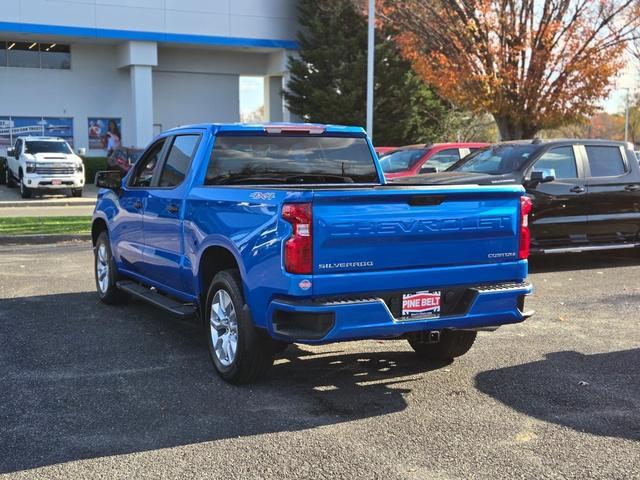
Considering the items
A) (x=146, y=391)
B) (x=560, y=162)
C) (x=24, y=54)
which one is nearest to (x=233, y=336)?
(x=146, y=391)

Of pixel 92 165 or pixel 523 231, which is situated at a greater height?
pixel 92 165

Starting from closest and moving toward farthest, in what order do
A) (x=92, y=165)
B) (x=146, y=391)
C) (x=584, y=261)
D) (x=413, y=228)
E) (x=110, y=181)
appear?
1. (x=413, y=228)
2. (x=146, y=391)
3. (x=110, y=181)
4. (x=584, y=261)
5. (x=92, y=165)

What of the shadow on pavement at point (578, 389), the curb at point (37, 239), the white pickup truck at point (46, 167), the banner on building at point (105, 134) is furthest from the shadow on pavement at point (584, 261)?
the banner on building at point (105, 134)

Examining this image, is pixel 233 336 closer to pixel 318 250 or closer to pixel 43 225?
pixel 318 250

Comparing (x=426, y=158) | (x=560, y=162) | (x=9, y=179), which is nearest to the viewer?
(x=560, y=162)

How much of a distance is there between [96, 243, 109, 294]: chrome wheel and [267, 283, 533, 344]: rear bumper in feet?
12.6

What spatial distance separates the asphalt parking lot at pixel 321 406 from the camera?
12.8ft

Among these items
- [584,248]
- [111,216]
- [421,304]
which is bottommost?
[584,248]

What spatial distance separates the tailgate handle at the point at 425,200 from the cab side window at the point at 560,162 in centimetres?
599

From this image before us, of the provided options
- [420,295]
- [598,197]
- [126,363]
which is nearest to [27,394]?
[126,363]

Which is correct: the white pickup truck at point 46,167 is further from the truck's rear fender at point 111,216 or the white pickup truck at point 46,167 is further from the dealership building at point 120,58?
the truck's rear fender at point 111,216

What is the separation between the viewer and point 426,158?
1366cm

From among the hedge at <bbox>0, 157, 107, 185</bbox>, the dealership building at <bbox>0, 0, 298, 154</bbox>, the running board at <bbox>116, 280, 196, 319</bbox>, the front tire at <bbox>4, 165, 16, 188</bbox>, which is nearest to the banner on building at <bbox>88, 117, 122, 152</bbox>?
the dealership building at <bbox>0, 0, 298, 154</bbox>

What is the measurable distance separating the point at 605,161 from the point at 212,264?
24.0 ft
